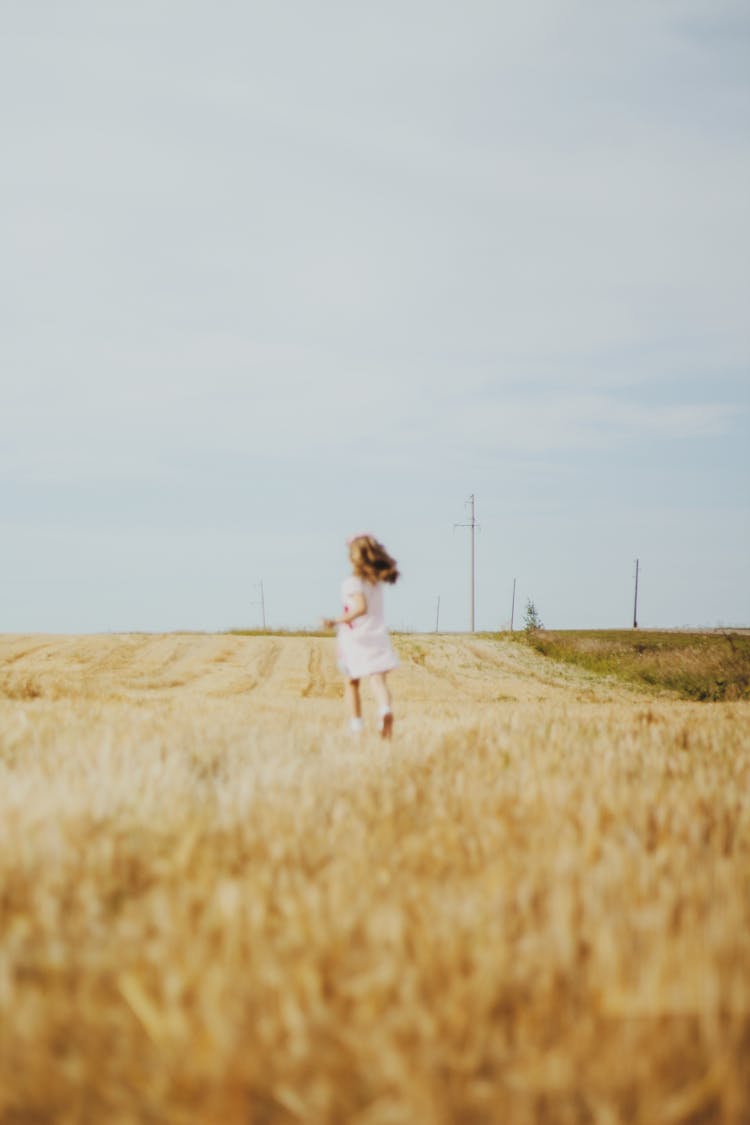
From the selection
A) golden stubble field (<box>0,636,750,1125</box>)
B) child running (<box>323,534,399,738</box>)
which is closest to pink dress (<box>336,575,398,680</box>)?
child running (<box>323,534,399,738</box>)

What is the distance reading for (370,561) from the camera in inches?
327

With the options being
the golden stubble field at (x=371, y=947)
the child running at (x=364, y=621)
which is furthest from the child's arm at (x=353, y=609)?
the golden stubble field at (x=371, y=947)

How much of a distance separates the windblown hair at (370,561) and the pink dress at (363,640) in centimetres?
8

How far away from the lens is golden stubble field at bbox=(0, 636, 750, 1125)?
146 centimetres

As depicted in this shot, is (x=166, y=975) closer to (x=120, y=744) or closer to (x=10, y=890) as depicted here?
(x=10, y=890)

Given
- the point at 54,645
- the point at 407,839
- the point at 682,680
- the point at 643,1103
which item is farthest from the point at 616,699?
Answer: the point at 643,1103

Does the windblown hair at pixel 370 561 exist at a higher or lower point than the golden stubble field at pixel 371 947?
higher

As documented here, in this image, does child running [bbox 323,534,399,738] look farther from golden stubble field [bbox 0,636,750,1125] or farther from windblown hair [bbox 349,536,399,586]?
golden stubble field [bbox 0,636,750,1125]

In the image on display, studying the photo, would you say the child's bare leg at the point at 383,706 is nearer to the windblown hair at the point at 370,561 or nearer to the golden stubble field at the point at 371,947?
the windblown hair at the point at 370,561

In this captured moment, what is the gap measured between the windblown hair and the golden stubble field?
14.1 ft

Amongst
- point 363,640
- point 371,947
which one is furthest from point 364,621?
point 371,947

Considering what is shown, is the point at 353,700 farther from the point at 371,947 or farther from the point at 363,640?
the point at 371,947

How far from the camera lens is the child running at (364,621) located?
819 centimetres

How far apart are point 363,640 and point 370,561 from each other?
0.74m
